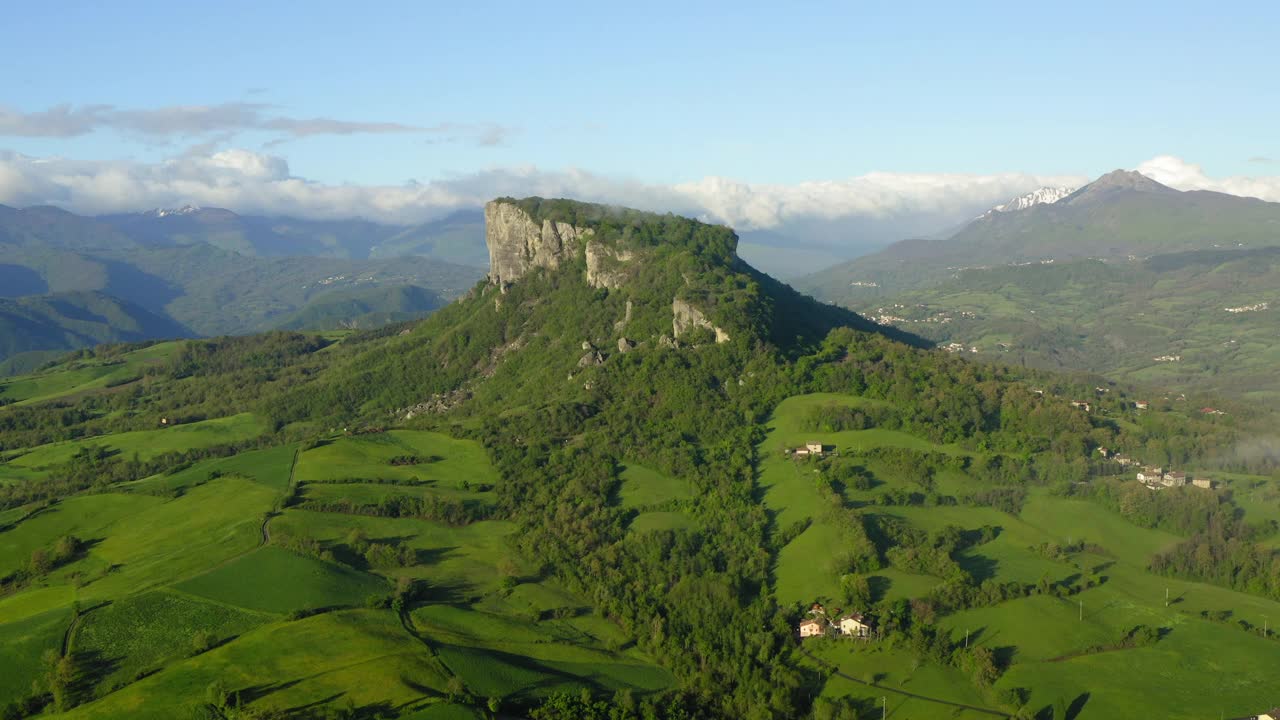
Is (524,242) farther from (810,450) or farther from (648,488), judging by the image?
(810,450)

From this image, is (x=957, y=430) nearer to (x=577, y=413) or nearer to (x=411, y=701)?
(x=577, y=413)

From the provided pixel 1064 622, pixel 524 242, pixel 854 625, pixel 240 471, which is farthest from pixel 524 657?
pixel 524 242

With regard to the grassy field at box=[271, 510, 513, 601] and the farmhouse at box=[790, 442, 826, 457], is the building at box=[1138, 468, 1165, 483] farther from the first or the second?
the grassy field at box=[271, 510, 513, 601]

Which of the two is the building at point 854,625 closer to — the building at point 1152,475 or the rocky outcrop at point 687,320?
the building at point 1152,475

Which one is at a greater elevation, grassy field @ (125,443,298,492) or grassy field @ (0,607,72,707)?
grassy field @ (125,443,298,492)

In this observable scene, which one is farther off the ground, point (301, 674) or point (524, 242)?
point (524, 242)

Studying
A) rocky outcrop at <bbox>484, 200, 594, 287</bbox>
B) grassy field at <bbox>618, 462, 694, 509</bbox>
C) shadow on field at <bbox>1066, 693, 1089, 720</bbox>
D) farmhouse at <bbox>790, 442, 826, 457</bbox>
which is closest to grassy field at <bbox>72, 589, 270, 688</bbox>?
grassy field at <bbox>618, 462, 694, 509</bbox>

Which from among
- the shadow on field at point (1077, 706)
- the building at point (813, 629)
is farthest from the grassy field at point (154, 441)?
the shadow on field at point (1077, 706)
